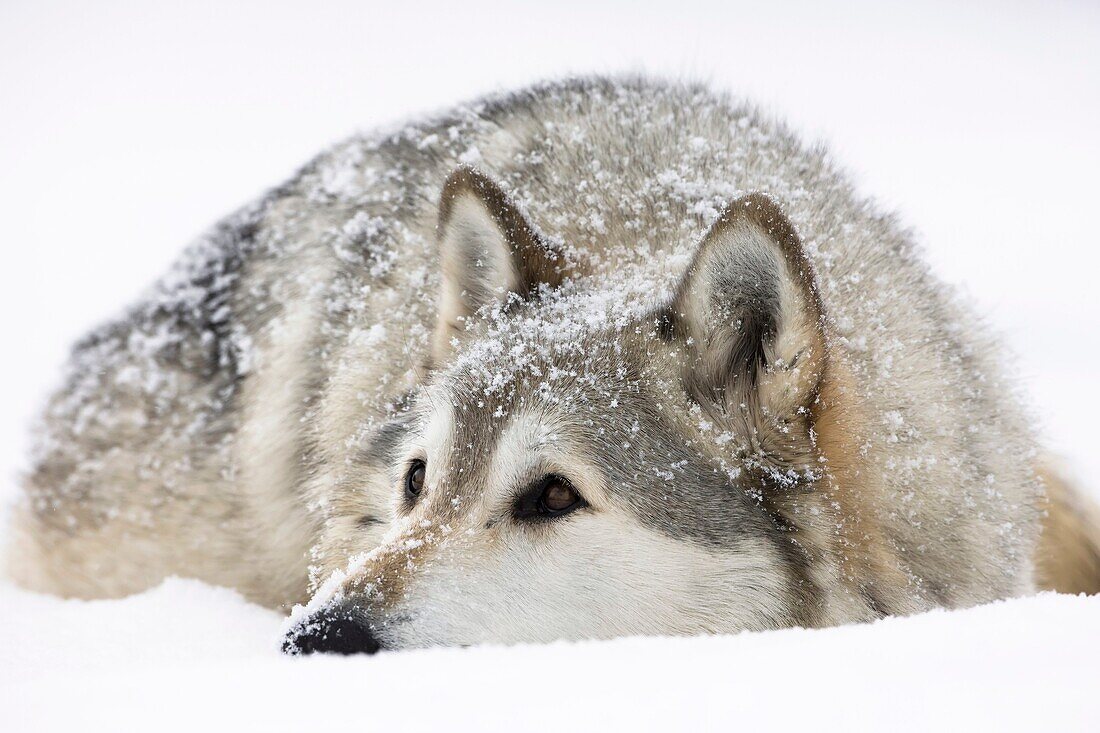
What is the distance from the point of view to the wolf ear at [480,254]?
8.87 ft

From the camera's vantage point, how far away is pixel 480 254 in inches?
110

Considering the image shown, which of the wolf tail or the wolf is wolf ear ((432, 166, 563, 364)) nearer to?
the wolf

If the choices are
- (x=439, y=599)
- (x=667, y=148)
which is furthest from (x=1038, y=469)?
(x=439, y=599)

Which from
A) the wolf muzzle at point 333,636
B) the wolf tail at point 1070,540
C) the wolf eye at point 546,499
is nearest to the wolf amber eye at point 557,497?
the wolf eye at point 546,499

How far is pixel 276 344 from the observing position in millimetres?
3783

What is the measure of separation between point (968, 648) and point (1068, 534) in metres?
2.58

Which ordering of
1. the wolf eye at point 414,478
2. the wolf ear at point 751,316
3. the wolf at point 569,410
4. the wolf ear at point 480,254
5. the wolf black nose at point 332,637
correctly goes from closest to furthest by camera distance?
the wolf black nose at point 332,637, the wolf ear at point 751,316, the wolf at point 569,410, the wolf eye at point 414,478, the wolf ear at point 480,254

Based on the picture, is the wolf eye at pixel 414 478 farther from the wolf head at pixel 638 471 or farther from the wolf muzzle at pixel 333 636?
the wolf muzzle at pixel 333 636

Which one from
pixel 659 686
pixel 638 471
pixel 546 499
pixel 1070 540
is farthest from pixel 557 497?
pixel 1070 540

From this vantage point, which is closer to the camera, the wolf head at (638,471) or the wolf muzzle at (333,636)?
the wolf muzzle at (333,636)

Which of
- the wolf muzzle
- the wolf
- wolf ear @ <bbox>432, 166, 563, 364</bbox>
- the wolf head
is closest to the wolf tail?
the wolf

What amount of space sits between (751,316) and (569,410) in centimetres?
52

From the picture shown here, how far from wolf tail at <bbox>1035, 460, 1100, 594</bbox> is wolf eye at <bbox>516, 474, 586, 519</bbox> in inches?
97.6

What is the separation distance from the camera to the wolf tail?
152 inches
